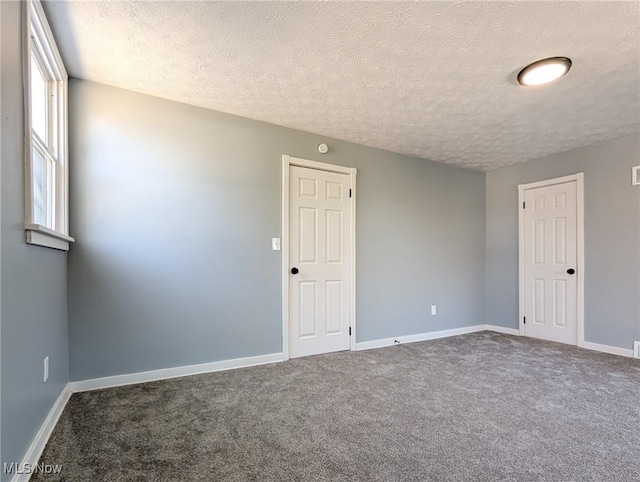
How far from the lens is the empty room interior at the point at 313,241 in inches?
69.2

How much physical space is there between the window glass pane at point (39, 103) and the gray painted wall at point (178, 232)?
0.80 feet

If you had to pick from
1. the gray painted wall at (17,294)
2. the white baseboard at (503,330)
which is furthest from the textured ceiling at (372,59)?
the white baseboard at (503,330)

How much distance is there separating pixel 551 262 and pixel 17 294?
5081 millimetres

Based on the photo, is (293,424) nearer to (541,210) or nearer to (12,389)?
(12,389)

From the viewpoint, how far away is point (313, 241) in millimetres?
3648

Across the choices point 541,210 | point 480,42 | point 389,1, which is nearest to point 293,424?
point 389,1

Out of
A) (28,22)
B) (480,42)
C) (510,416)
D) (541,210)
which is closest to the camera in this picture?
(28,22)

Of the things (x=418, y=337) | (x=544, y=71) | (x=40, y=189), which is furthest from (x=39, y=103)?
(x=418, y=337)

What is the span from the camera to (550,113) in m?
3.05

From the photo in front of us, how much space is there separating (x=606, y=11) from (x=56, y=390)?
3.88 m

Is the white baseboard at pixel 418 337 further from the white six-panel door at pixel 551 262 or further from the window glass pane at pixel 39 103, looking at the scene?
the window glass pane at pixel 39 103

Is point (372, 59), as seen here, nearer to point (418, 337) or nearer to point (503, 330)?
point (418, 337)

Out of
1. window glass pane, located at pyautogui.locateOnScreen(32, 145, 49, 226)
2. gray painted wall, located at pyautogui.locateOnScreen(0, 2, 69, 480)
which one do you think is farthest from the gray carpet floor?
window glass pane, located at pyautogui.locateOnScreen(32, 145, 49, 226)

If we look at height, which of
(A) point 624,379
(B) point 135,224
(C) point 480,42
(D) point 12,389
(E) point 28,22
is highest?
(C) point 480,42
